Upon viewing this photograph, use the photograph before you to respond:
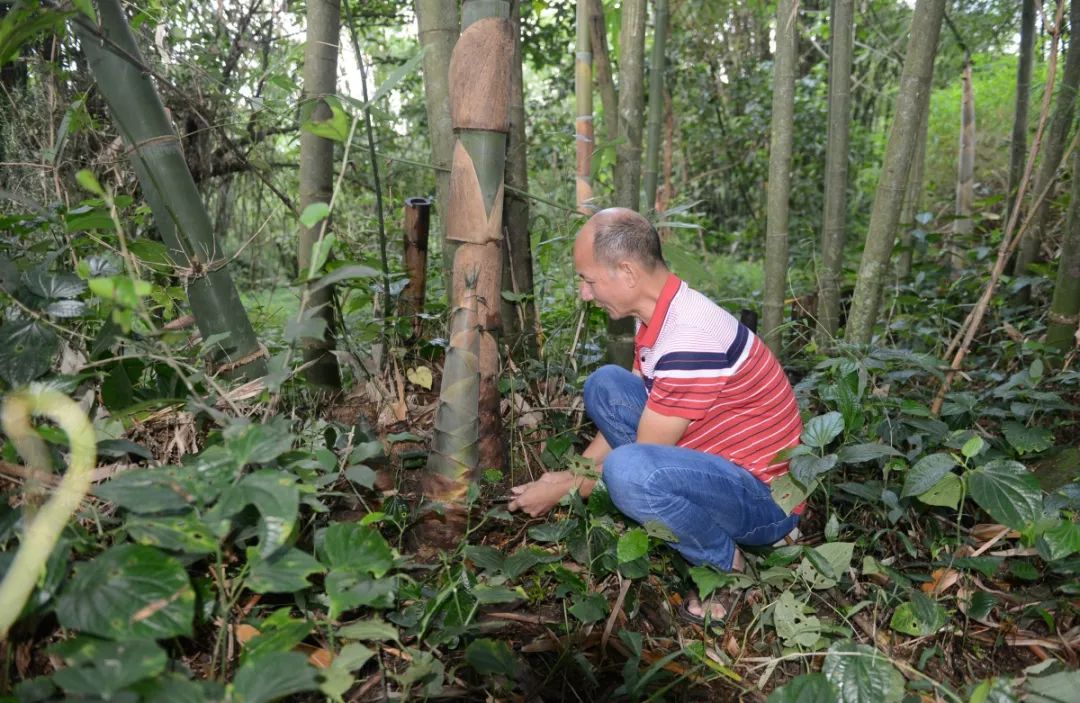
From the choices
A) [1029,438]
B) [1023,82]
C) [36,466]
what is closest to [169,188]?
[36,466]

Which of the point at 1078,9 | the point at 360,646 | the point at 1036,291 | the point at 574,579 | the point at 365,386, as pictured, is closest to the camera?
the point at 360,646

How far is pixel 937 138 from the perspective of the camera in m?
6.61

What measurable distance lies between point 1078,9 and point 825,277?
1.47 m

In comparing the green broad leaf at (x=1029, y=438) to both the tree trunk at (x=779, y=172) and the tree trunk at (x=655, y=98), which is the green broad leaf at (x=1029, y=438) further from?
the tree trunk at (x=655, y=98)

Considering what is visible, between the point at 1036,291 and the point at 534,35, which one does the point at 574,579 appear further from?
the point at 534,35

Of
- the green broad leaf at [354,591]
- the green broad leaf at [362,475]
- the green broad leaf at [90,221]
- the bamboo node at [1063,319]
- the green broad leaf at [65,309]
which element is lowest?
the green broad leaf at [354,591]

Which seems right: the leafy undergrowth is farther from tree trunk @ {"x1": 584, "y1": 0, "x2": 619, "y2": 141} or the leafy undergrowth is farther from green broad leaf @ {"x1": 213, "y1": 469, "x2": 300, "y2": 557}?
tree trunk @ {"x1": 584, "y1": 0, "x2": 619, "y2": 141}

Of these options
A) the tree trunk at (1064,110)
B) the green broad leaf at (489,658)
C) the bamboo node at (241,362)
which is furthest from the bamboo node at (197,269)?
the tree trunk at (1064,110)

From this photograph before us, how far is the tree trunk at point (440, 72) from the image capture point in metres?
1.98

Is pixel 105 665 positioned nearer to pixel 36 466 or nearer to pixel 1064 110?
pixel 36 466

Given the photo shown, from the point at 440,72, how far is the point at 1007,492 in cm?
186

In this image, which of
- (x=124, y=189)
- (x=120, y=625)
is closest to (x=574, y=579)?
(x=120, y=625)

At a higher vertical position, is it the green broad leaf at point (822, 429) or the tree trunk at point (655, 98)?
the tree trunk at point (655, 98)

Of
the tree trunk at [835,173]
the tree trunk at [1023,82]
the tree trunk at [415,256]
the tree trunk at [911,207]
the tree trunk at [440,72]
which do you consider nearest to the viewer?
the tree trunk at [440,72]
